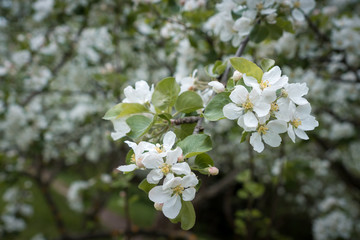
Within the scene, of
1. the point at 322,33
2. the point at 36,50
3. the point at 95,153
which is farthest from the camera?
the point at 95,153

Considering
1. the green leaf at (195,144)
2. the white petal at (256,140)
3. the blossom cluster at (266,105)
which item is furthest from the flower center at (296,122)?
the green leaf at (195,144)

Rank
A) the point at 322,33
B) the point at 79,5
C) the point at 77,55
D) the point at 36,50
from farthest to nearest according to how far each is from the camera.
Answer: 1. the point at 77,55
2. the point at 36,50
3. the point at 79,5
4. the point at 322,33

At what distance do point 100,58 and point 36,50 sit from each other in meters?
0.95

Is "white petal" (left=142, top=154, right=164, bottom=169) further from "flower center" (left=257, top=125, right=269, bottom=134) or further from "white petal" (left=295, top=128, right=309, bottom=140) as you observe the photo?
"white petal" (left=295, top=128, right=309, bottom=140)

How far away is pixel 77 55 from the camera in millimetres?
3701

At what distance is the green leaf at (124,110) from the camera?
860 millimetres

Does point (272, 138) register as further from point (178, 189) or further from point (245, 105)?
point (178, 189)

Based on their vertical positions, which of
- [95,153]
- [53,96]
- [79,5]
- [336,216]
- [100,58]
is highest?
[79,5]

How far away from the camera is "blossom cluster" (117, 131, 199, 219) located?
69 cm

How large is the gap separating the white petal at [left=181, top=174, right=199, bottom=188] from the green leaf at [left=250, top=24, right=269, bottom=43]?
0.75 meters

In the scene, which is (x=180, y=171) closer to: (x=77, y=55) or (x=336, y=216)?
(x=77, y=55)

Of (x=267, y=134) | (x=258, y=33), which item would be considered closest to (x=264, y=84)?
(x=267, y=134)

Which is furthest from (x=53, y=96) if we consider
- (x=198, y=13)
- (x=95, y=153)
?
(x=198, y=13)

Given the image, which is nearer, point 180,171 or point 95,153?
point 180,171
